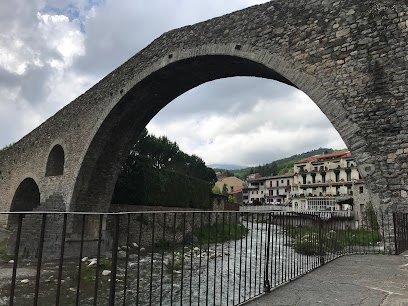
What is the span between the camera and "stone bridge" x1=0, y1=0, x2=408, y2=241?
23.9 ft

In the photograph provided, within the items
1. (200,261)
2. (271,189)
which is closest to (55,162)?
(200,261)

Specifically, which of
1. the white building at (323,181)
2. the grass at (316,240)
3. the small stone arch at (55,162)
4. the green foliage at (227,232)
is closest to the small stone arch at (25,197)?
the small stone arch at (55,162)

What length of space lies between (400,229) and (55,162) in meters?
14.1

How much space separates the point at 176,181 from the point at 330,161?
3818cm

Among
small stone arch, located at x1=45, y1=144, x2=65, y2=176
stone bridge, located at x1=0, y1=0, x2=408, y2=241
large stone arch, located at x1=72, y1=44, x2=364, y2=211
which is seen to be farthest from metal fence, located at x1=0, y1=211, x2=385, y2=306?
small stone arch, located at x1=45, y1=144, x2=65, y2=176

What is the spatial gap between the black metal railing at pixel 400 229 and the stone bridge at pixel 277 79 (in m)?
0.21

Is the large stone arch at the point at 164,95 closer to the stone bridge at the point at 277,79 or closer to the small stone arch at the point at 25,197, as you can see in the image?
the stone bridge at the point at 277,79

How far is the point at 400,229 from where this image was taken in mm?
6980

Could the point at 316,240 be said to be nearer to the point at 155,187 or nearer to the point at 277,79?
the point at 277,79

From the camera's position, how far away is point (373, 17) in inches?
301

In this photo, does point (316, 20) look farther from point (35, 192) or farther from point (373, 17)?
point (35, 192)

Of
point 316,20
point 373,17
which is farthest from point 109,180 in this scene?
point 373,17

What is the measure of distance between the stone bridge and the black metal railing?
0.71 feet

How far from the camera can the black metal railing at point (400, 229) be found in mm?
6840
